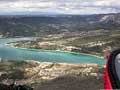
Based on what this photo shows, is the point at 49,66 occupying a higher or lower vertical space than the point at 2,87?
lower

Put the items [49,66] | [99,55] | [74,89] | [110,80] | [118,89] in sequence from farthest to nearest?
[99,55], [49,66], [74,89], [110,80], [118,89]

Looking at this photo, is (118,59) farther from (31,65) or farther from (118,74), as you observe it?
(31,65)

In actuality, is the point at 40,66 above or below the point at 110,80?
below

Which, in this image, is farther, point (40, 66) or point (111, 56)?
point (40, 66)

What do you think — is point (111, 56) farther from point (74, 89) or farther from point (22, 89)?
point (74, 89)

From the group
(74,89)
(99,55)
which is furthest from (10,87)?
(99,55)

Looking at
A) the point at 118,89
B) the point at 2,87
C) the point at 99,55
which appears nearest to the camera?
the point at 118,89

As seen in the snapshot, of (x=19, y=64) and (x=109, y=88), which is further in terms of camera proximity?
(x=19, y=64)

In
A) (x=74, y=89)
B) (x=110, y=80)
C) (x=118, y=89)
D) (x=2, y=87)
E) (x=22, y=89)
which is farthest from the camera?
(x=74, y=89)

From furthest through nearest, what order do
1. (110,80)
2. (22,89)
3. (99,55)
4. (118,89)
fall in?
(99,55)
(22,89)
(110,80)
(118,89)

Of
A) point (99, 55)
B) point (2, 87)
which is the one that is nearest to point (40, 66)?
point (99, 55)
